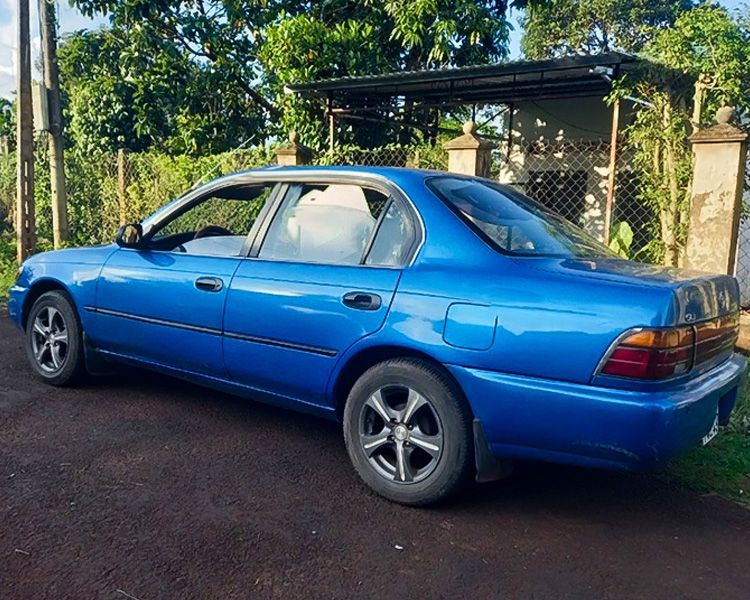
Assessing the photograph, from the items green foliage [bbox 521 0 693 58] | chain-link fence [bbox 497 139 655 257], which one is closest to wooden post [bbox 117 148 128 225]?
chain-link fence [bbox 497 139 655 257]

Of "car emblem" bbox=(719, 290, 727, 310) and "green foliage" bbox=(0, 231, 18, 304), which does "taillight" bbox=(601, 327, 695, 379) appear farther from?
"green foliage" bbox=(0, 231, 18, 304)

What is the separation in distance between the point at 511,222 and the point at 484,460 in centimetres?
124

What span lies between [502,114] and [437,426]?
12133 millimetres

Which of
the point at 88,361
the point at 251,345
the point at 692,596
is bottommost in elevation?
the point at 692,596

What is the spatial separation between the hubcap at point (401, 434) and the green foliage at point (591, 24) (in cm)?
2467

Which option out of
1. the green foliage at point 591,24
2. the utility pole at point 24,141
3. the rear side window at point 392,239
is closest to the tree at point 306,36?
the utility pole at point 24,141

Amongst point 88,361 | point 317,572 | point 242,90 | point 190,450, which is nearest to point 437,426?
point 317,572

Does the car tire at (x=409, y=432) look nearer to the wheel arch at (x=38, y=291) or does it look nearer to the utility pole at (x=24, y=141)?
the wheel arch at (x=38, y=291)

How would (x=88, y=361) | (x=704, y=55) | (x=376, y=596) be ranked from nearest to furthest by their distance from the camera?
(x=376, y=596)
(x=88, y=361)
(x=704, y=55)

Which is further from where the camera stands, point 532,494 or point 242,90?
point 242,90

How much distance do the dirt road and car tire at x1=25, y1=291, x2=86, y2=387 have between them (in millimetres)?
620

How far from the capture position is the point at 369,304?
3314 millimetres

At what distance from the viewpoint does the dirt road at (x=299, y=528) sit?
102 inches

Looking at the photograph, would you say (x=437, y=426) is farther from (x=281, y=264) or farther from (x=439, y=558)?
(x=281, y=264)
